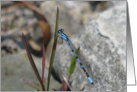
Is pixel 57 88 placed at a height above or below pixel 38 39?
below

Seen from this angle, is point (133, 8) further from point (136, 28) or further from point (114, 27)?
point (114, 27)

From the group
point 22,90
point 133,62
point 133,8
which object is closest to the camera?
point 133,62

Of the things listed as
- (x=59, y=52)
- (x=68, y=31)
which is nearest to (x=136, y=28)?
(x=59, y=52)

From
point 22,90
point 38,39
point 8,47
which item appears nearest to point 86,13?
point 38,39

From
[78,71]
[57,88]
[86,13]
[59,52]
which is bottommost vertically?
[57,88]

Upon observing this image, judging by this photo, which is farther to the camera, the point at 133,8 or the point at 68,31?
the point at 68,31

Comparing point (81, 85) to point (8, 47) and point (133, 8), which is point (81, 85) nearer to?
point (133, 8)

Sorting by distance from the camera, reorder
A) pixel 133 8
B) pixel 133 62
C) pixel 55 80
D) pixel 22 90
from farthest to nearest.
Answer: pixel 55 80 → pixel 22 90 → pixel 133 8 → pixel 133 62
